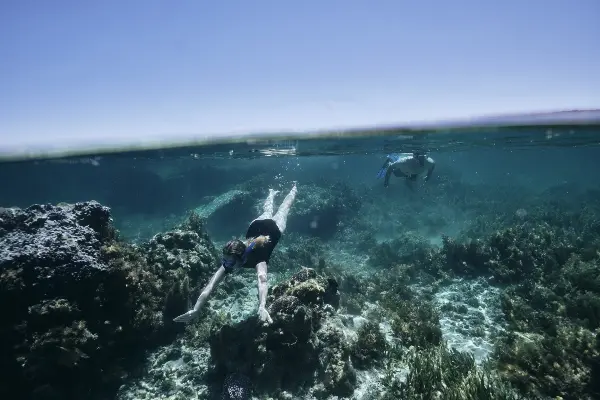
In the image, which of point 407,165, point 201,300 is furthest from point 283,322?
point 407,165

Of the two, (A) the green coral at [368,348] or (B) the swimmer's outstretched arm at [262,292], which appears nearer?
(B) the swimmer's outstretched arm at [262,292]

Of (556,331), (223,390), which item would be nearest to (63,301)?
(223,390)

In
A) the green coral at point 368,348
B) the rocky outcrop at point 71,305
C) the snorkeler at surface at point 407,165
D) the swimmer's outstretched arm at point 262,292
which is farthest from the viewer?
the snorkeler at surface at point 407,165

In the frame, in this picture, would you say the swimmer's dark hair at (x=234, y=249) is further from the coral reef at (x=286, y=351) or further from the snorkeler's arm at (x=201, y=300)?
the coral reef at (x=286, y=351)

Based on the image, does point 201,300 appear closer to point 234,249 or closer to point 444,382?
point 234,249

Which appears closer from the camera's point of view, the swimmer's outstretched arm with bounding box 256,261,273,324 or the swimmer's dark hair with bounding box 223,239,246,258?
the swimmer's outstretched arm with bounding box 256,261,273,324

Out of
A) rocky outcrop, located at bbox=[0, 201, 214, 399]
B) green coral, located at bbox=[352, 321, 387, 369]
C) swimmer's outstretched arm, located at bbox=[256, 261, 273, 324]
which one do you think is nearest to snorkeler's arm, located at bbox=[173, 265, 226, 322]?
swimmer's outstretched arm, located at bbox=[256, 261, 273, 324]

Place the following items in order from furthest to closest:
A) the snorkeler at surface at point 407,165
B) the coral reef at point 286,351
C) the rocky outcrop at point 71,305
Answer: the snorkeler at surface at point 407,165
the coral reef at point 286,351
the rocky outcrop at point 71,305

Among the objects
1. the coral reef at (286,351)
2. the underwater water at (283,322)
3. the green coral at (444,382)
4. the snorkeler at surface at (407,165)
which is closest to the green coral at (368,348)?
the underwater water at (283,322)

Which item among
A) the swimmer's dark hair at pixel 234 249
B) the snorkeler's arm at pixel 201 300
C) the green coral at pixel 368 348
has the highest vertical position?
the swimmer's dark hair at pixel 234 249

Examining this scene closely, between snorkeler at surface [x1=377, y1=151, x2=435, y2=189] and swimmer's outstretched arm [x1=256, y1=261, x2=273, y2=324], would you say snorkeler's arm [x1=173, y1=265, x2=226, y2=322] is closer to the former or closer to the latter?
swimmer's outstretched arm [x1=256, y1=261, x2=273, y2=324]

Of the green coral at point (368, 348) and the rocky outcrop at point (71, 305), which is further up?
the rocky outcrop at point (71, 305)

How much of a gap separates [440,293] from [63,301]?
414 inches

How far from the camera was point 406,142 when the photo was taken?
19359 millimetres
